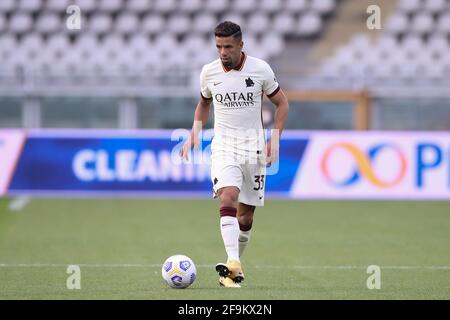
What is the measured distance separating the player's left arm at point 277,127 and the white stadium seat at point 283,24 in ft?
57.5

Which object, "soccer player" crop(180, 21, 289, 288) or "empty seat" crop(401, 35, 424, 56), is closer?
"soccer player" crop(180, 21, 289, 288)

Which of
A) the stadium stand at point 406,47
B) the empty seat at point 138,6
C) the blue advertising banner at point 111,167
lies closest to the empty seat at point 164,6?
the empty seat at point 138,6

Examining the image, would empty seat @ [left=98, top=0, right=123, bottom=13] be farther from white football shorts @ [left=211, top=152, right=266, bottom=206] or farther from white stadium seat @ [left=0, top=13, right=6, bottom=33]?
white football shorts @ [left=211, top=152, right=266, bottom=206]

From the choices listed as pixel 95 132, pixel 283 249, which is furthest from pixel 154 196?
pixel 283 249

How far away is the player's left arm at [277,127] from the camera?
28.8ft

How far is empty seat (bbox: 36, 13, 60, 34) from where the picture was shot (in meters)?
25.4

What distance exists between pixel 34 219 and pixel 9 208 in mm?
1931

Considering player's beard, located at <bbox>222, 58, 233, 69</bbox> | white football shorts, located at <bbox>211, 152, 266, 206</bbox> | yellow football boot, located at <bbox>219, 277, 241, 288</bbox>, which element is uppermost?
player's beard, located at <bbox>222, 58, 233, 69</bbox>

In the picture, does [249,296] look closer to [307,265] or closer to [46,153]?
[307,265]

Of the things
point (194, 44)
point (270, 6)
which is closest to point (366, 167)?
point (194, 44)

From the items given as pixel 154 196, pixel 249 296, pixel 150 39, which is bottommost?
pixel 154 196

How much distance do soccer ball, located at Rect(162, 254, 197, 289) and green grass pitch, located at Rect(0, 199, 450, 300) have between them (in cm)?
11

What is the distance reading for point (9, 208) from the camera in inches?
682

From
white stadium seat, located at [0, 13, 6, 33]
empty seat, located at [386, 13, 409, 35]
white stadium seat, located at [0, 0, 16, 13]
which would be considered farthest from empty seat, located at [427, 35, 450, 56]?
white stadium seat, located at [0, 13, 6, 33]
